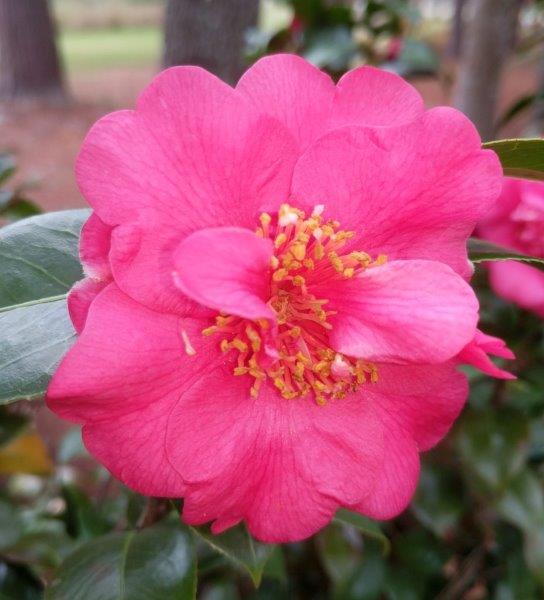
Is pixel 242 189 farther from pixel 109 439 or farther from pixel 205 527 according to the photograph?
pixel 205 527

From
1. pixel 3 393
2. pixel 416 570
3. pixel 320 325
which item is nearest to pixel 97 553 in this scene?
pixel 3 393

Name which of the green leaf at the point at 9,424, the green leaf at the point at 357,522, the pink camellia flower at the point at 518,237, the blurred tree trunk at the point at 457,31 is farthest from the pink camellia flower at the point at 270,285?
the blurred tree trunk at the point at 457,31

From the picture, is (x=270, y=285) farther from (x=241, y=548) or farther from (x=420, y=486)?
(x=420, y=486)

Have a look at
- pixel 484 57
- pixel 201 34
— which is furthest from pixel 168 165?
pixel 201 34

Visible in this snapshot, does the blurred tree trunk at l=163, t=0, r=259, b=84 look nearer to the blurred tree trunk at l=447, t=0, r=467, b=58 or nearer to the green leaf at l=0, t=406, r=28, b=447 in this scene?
the green leaf at l=0, t=406, r=28, b=447

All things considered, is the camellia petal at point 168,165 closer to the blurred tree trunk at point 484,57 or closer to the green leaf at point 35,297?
the green leaf at point 35,297
